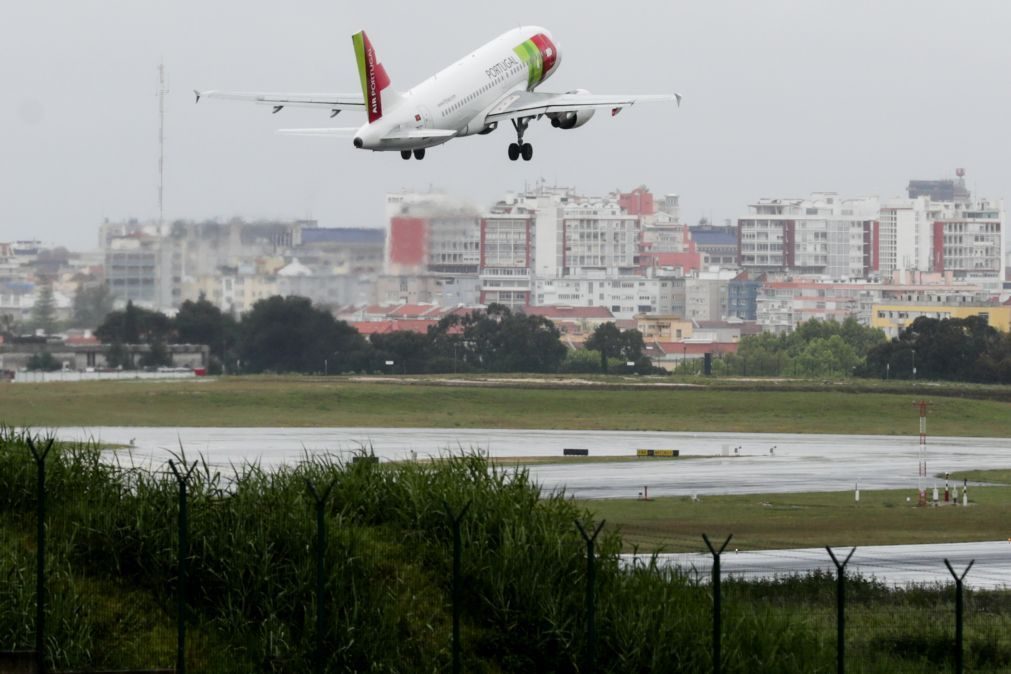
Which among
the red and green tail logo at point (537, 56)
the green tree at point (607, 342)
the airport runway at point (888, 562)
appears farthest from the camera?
the green tree at point (607, 342)

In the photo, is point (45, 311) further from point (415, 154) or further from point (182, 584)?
point (182, 584)

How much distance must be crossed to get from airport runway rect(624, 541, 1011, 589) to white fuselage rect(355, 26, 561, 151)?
2397 centimetres

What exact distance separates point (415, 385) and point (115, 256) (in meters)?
41.8

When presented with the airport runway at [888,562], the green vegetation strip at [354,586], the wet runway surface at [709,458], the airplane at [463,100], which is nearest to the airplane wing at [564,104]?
the airplane at [463,100]

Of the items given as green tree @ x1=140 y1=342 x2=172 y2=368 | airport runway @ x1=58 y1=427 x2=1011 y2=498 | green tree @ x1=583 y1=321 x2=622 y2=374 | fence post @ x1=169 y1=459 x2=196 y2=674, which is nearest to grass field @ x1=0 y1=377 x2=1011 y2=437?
airport runway @ x1=58 y1=427 x2=1011 y2=498

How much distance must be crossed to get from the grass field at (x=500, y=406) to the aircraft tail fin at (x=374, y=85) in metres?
31.7

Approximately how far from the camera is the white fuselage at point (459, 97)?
6669cm

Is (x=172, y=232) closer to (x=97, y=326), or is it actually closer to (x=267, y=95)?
(x=97, y=326)

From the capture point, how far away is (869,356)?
490 ft

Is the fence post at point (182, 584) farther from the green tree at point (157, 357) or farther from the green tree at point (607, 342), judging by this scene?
the green tree at point (607, 342)

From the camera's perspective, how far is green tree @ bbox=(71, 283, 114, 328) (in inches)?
5846

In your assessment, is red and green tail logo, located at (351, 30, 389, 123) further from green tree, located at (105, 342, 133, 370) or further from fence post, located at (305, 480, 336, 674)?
green tree, located at (105, 342, 133, 370)

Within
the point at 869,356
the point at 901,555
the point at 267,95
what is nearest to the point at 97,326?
the point at 869,356

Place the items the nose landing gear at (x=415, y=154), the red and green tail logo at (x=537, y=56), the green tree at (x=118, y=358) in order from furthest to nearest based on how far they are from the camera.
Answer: the green tree at (x=118, y=358) < the red and green tail logo at (x=537, y=56) < the nose landing gear at (x=415, y=154)
